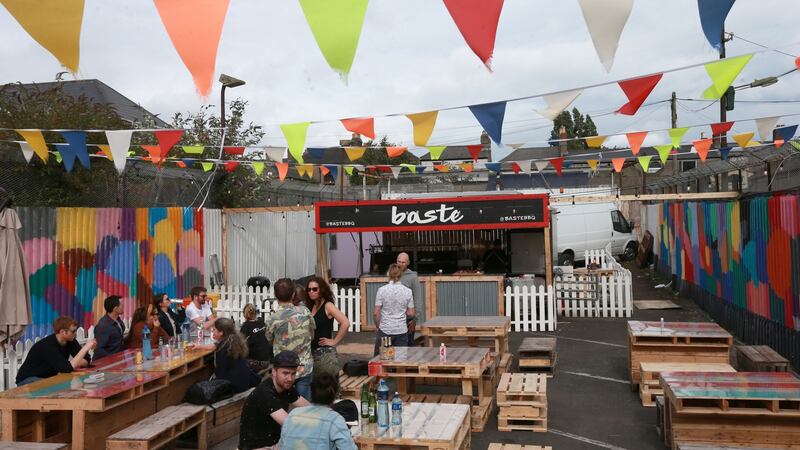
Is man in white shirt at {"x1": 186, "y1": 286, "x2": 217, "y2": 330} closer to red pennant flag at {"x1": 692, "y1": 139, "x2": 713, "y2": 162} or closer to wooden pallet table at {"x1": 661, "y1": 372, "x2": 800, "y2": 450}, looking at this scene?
wooden pallet table at {"x1": 661, "y1": 372, "x2": 800, "y2": 450}

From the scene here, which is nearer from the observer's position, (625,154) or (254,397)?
(254,397)

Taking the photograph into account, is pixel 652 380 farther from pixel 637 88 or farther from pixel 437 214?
pixel 437 214

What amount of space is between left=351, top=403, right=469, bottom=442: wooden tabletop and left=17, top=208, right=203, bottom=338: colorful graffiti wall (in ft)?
26.0

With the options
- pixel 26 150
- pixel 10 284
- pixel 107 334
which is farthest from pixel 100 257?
pixel 107 334

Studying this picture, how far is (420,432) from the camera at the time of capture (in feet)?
18.2

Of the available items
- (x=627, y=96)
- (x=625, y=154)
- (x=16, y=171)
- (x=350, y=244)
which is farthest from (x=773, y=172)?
(x=625, y=154)

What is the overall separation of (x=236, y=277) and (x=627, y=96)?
44.4 ft

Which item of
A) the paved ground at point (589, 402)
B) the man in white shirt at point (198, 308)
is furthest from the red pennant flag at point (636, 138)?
the man in white shirt at point (198, 308)

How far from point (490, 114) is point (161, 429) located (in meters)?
4.64

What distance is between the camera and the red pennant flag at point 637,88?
671 centimetres

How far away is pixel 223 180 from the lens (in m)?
18.5

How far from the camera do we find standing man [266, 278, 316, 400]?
658 cm

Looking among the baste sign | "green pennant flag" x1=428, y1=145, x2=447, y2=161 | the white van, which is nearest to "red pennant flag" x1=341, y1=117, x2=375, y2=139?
"green pennant flag" x1=428, y1=145, x2=447, y2=161

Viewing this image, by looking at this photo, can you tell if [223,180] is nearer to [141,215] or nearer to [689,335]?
[141,215]
